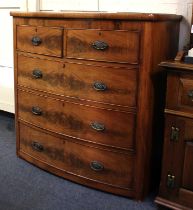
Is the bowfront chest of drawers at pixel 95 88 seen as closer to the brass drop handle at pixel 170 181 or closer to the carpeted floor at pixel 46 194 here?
the carpeted floor at pixel 46 194

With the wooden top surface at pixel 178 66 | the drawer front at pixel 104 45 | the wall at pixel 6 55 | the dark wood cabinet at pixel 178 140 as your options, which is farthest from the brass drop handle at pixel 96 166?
the wall at pixel 6 55

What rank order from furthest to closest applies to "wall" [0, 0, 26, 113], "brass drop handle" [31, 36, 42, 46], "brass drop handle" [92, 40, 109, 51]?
"wall" [0, 0, 26, 113] → "brass drop handle" [31, 36, 42, 46] → "brass drop handle" [92, 40, 109, 51]

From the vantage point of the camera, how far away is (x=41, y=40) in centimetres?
211

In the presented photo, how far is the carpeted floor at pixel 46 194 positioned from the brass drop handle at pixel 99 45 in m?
0.87

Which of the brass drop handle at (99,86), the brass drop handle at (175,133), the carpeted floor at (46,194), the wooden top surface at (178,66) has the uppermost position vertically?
the wooden top surface at (178,66)

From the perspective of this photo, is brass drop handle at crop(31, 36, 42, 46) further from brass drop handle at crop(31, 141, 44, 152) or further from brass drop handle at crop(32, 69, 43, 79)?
brass drop handle at crop(31, 141, 44, 152)

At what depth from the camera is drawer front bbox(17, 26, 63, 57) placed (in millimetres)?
2018

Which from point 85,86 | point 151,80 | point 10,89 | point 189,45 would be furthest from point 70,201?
point 10,89

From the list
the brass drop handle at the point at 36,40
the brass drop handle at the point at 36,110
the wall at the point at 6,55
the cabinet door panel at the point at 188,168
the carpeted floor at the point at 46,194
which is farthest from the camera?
the wall at the point at 6,55

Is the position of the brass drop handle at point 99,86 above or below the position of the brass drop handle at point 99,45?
below

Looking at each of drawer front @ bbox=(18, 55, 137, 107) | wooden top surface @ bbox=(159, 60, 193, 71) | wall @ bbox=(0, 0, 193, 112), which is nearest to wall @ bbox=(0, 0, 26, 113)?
wall @ bbox=(0, 0, 193, 112)

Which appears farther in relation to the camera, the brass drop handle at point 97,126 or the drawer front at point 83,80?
the brass drop handle at point 97,126

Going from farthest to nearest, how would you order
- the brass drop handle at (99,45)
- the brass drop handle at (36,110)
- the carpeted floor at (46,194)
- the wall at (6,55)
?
the wall at (6,55)
the brass drop handle at (36,110)
the carpeted floor at (46,194)
the brass drop handle at (99,45)

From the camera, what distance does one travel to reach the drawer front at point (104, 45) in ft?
5.79
